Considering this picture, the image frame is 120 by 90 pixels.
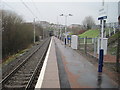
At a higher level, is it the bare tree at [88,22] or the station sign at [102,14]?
the bare tree at [88,22]

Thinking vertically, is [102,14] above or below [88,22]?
below

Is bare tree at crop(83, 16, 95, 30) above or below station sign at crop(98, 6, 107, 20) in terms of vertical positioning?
above

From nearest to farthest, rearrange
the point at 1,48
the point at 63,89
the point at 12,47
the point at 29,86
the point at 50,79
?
the point at 63,89 < the point at 50,79 < the point at 29,86 < the point at 1,48 < the point at 12,47

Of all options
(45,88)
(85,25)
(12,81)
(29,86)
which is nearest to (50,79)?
(45,88)

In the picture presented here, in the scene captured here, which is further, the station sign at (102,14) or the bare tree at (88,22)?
the bare tree at (88,22)

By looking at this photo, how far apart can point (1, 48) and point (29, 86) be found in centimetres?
1584

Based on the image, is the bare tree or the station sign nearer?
the station sign

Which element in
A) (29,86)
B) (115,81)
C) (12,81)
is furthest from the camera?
(12,81)

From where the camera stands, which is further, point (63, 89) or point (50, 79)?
point (50, 79)

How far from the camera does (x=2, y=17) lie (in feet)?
71.3

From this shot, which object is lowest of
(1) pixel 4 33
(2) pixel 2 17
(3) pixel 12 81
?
(3) pixel 12 81

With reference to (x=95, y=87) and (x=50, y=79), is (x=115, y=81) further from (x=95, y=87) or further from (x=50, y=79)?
(x=50, y=79)

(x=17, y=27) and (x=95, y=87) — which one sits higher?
(x=17, y=27)

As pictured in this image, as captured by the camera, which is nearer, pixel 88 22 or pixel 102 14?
pixel 102 14
